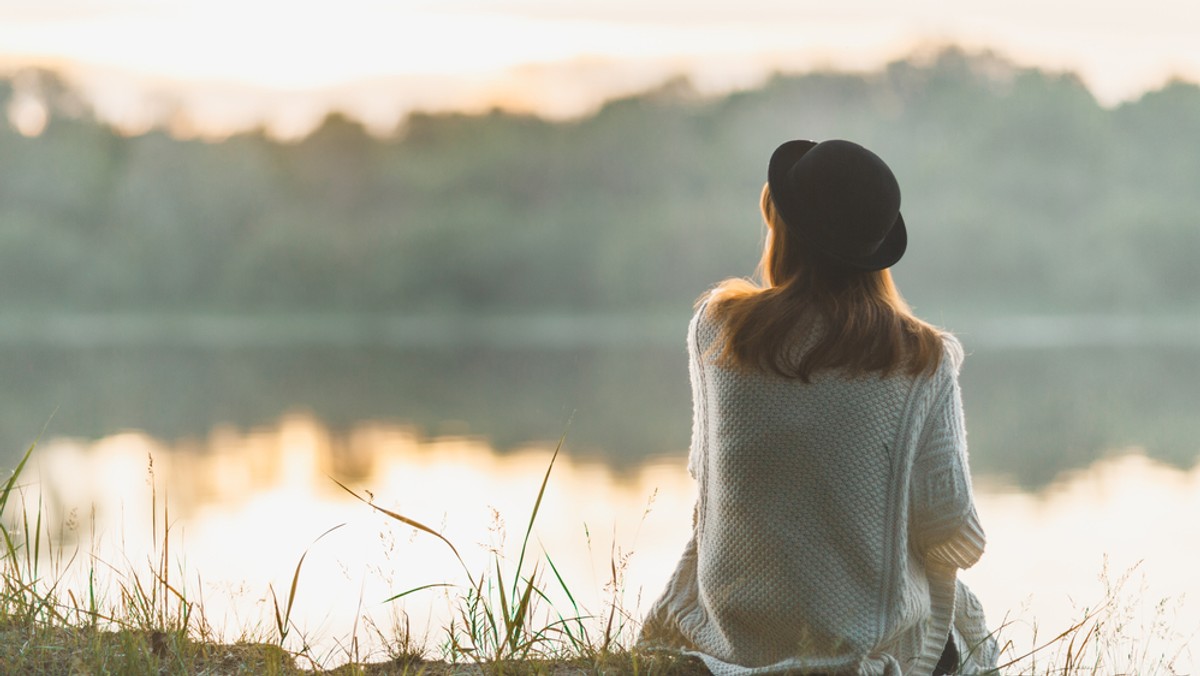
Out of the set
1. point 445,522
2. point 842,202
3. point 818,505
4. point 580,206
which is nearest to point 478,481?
point 445,522

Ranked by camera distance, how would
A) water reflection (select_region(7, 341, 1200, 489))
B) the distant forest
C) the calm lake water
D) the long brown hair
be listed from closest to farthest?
the long brown hair, the calm lake water, water reflection (select_region(7, 341, 1200, 489)), the distant forest

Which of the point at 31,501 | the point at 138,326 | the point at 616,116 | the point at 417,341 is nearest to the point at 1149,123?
the point at 616,116

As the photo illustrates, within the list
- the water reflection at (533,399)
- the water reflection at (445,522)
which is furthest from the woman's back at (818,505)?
the water reflection at (533,399)

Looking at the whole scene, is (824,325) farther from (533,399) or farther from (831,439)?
(533,399)

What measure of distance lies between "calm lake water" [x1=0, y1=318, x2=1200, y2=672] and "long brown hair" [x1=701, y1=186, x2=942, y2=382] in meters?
0.40

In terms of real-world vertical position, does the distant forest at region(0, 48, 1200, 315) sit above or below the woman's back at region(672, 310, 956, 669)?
above

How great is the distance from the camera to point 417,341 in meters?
35.4

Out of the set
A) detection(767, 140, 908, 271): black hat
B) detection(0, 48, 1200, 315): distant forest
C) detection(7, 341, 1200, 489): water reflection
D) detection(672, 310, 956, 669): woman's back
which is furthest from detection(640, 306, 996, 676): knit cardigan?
detection(0, 48, 1200, 315): distant forest

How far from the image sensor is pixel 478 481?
900 cm

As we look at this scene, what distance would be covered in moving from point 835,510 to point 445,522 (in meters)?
1.63

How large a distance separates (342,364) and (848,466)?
2379cm

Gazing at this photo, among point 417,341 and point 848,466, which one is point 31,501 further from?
point 417,341

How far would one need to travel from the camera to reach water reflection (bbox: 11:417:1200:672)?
4.68 m

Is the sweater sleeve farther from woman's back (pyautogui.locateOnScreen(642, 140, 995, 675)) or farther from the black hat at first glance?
the black hat
